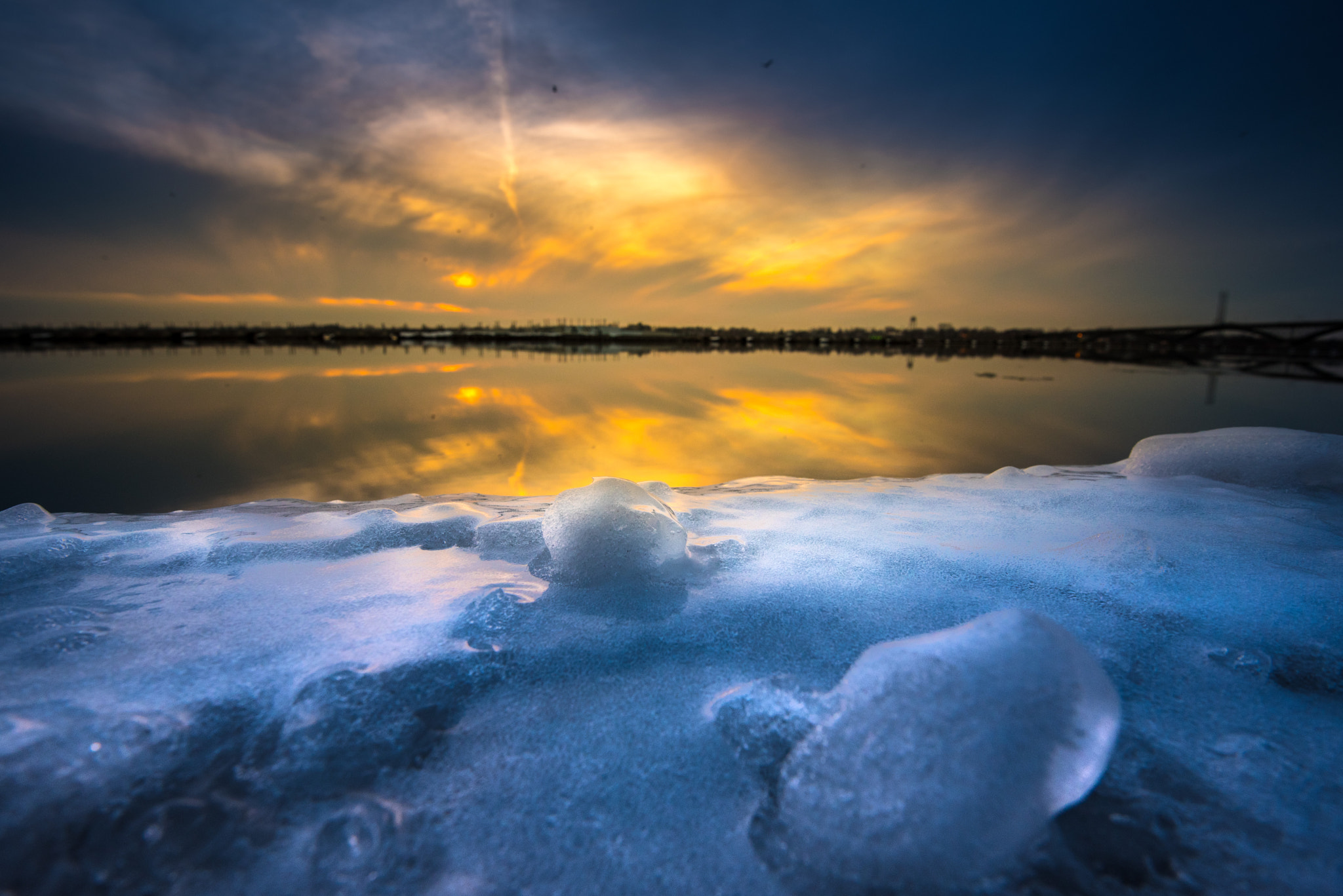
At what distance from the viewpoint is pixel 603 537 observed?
120 inches

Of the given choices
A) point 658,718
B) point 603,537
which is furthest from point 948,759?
point 603,537

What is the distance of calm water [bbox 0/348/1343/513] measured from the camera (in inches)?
295

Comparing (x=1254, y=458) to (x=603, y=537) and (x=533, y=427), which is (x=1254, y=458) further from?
(x=533, y=427)

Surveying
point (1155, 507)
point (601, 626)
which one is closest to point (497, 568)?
point (601, 626)

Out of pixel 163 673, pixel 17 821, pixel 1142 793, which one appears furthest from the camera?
pixel 163 673

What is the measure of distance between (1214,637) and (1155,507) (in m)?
2.41

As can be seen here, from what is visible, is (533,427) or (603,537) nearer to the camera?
(603,537)

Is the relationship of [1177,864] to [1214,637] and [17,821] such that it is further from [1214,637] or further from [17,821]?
[17,821]

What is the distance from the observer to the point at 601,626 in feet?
8.34

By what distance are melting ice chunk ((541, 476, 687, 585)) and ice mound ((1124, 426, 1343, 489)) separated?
17.6 ft

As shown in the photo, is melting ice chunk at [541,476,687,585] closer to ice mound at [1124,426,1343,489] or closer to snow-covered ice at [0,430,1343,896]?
snow-covered ice at [0,430,1343,896]

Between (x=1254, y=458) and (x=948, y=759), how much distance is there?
19.1 ft

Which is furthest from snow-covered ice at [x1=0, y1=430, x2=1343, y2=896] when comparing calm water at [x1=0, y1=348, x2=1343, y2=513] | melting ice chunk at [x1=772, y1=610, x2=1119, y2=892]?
calm water at [x1=0, y1=348, x2=1343, y2=513]

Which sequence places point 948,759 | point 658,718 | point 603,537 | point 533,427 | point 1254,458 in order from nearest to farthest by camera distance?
1. point 948,759
2. point 658,718
3. point 603,537
4. point 1254,458
5. point 533,427
